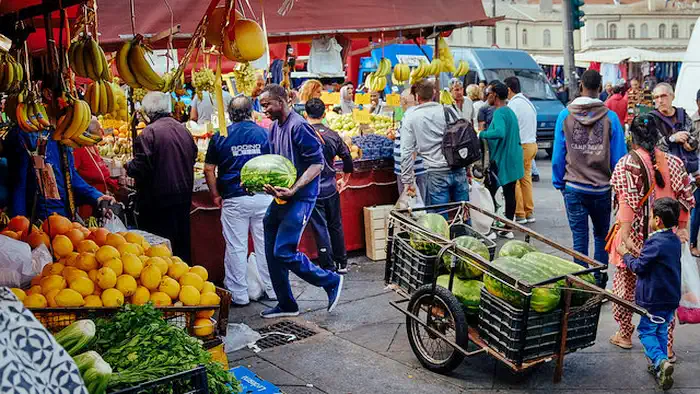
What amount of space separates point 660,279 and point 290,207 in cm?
307

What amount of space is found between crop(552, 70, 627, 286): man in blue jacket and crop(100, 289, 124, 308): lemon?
4.44 m

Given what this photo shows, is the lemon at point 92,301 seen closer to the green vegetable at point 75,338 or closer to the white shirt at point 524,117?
the green vegetable at point 75,338

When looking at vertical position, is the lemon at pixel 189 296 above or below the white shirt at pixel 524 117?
below

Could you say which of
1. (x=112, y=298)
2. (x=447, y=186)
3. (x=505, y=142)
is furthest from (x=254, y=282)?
(x=505, y=142)

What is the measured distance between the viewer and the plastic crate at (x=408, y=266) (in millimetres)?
5645

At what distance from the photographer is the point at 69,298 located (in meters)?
4.07

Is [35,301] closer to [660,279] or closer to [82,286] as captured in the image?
[82,286]

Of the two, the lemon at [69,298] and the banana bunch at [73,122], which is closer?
the lemon at [69,298]

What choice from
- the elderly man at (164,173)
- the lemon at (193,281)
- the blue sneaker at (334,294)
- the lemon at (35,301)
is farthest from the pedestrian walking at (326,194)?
the lemon at (35,301)

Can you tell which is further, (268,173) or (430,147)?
(430,147)

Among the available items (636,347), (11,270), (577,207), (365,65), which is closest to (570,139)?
(577,207)

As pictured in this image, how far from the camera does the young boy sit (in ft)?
16.8

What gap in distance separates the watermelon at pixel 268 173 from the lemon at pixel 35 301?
8.58ft

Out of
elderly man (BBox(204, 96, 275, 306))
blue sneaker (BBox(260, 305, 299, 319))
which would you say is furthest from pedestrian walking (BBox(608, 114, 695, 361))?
elderly man (BBox(204, 96, 275, 306))
